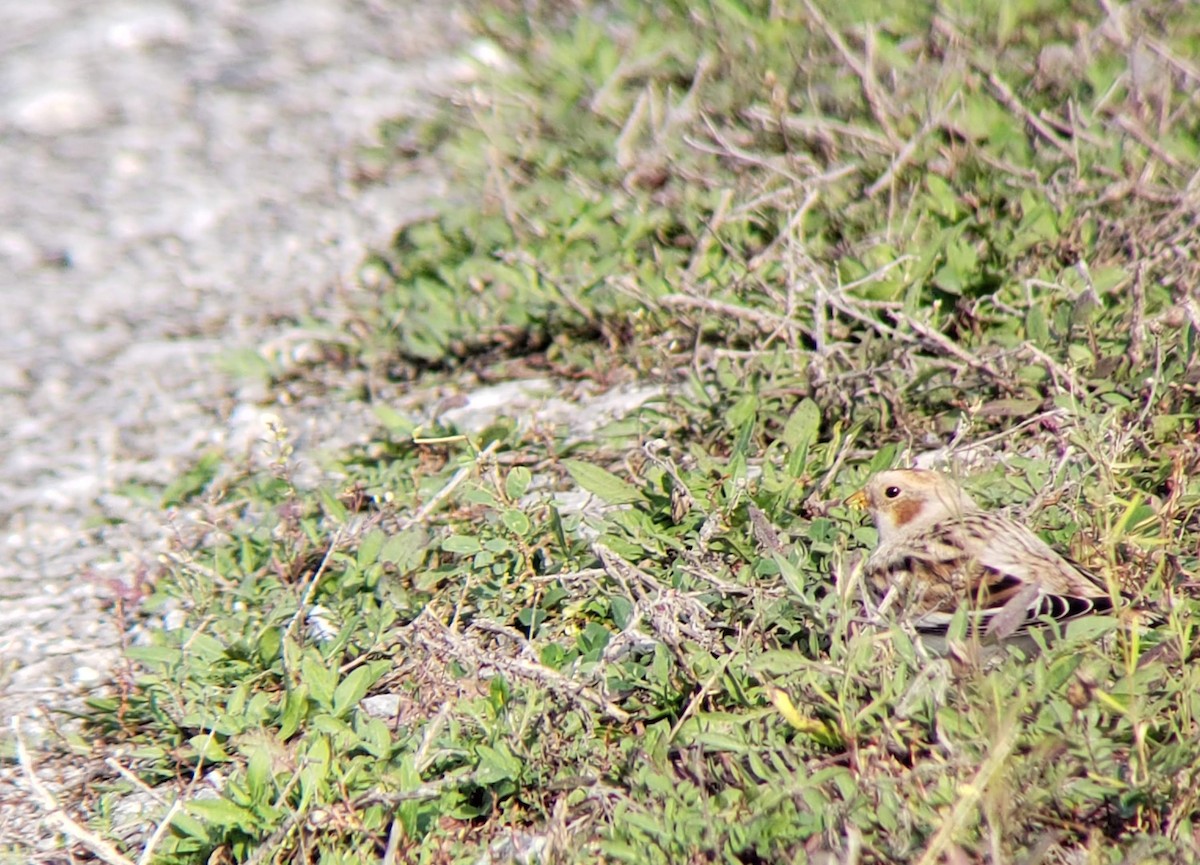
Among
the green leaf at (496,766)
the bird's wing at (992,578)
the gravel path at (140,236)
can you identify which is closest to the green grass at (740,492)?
the green leaf at (496,766)

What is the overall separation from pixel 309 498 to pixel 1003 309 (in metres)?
2.32

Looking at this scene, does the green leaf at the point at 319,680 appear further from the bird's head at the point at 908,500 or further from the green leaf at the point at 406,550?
the bird's head at the point at 908,500

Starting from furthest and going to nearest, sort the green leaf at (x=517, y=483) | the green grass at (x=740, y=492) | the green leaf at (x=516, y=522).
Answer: the green leaf at (x=517, y=483)
the green leaf at (x=516, y=522)
the green grass at (x=740, y=492)

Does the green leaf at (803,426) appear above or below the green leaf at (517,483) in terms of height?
above

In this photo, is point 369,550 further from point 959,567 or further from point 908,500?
point 959,567

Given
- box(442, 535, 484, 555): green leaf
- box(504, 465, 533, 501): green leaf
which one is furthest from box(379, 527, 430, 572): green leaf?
box(504, 465, 533, 501): green leaf

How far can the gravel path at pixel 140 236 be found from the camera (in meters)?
4.89

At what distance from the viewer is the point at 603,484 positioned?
166 inches

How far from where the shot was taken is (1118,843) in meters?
2.87

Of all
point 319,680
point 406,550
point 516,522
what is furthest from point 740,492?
point 319,680

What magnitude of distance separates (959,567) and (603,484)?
1.08m

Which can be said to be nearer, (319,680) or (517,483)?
(319,680)

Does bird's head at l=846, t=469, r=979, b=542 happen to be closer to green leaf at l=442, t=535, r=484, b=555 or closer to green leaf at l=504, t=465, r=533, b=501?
green leaf at l=504, t=465, r=533, b=501

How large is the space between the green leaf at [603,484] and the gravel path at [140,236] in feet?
4.69
